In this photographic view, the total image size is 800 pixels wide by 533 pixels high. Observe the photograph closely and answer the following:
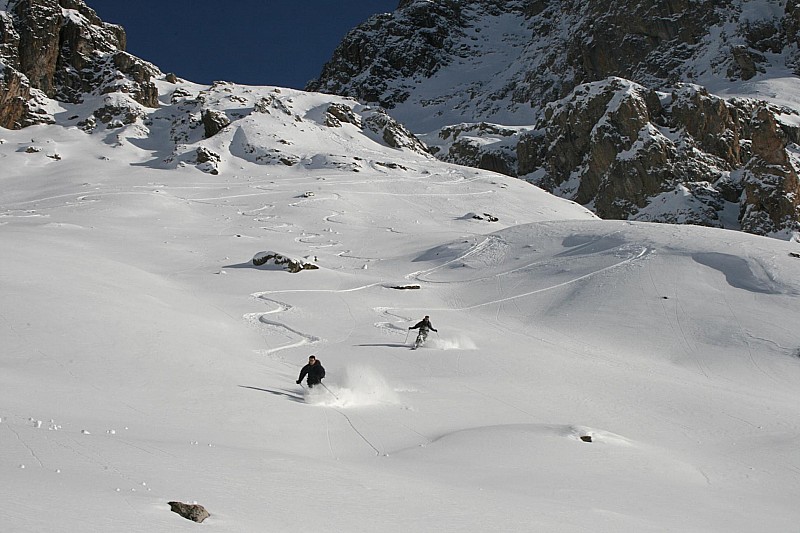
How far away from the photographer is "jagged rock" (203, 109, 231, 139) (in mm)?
71875

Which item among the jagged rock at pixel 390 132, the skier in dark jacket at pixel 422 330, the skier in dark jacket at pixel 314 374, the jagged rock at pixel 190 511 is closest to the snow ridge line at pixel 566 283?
Answer: the skier in dark jacket at pixel 422 330

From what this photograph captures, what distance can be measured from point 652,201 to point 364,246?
223ft

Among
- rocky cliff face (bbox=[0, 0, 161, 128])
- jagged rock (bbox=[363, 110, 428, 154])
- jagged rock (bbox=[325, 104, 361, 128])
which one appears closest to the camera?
rocky cliff face (bbox=[0, 0, 161, 128])

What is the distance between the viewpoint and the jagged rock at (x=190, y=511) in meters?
4.92

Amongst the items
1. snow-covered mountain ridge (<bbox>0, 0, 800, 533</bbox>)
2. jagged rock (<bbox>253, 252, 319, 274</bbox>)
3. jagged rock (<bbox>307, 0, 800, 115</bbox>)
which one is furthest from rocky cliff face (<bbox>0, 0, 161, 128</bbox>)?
jagged rock (<bbox>307, 0, 800, 115</bbox>)

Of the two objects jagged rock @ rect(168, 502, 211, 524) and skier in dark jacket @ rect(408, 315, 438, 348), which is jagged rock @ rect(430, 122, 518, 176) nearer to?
skier in dark jacket @ rect(408, 315, 438, 348)

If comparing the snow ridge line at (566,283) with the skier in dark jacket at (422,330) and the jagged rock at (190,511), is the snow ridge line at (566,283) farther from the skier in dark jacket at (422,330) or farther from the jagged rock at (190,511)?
the jagged rock at (190,511)

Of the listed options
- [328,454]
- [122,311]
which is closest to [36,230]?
[122,311]

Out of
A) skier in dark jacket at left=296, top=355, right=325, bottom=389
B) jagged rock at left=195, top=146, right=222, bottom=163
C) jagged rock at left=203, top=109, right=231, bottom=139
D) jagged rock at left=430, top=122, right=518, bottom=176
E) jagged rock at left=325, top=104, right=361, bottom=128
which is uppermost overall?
skier in dark jacket at left=296, top=355, right=325, bottom=389

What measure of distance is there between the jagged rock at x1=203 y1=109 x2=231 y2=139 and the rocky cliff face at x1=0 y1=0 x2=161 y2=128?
11719 millimetres

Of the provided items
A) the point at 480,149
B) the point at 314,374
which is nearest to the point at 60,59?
the point at 480,149

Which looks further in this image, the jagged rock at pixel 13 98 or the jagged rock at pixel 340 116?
the jagged rock at pixel 340 116

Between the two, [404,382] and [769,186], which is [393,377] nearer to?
[404,382]

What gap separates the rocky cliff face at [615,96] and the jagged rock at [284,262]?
70.7 meters
